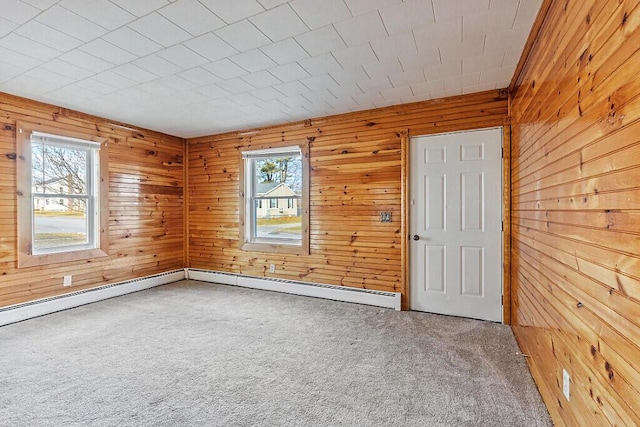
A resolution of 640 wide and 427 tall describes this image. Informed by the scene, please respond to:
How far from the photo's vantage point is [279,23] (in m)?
2.11

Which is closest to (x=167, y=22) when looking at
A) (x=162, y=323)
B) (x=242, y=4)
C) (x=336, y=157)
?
(x=242, y=4)

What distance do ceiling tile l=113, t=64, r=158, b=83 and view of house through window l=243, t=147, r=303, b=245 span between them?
6.67ft

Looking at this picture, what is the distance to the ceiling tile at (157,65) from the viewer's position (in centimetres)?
260

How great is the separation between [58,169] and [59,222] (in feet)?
2.16

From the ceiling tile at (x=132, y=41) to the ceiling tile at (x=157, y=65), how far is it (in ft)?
0.28

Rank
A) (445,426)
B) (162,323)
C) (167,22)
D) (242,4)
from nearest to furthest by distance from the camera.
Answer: (445,426) → (242,4) → (167,22) → (162,323)

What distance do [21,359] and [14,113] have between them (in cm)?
261

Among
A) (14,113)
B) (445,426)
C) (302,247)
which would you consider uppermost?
(14,113)

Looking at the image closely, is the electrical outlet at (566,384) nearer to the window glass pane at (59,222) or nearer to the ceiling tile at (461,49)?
the ceiling tile at (461,49)

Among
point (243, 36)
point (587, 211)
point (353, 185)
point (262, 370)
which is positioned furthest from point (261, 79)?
point (587, 211)

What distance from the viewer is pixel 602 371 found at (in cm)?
124

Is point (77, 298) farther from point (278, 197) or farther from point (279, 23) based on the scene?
point (279, 23)

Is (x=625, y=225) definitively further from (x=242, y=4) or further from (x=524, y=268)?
(x=242, y=4)

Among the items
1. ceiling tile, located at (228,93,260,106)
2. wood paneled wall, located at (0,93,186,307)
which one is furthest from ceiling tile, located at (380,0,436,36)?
wood paneled wall, located at (0,93,186,307)
